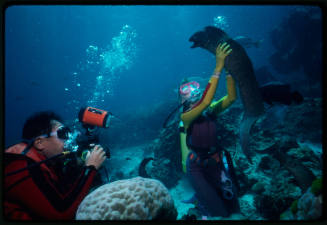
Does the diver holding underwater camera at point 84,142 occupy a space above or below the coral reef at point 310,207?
above

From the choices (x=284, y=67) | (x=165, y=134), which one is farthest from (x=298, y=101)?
(x=284, y=67)

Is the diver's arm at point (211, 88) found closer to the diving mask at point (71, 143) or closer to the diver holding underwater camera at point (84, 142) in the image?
the diver holding underwater camera at point (84, 142)

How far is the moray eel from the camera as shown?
296 centimetres

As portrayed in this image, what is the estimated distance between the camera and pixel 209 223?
1539 mm

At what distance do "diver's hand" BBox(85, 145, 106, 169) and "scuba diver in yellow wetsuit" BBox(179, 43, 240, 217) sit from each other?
169 centimetres

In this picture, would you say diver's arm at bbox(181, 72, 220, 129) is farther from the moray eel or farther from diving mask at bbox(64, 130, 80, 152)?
diving mask at bbox(64, 130, 80, 152)

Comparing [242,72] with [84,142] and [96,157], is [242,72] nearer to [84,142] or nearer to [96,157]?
[96,157]

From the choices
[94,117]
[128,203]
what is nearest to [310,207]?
[128,203]

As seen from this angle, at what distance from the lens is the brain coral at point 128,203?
1970 mm

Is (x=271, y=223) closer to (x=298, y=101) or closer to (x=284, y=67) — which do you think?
(x=298, y=101)

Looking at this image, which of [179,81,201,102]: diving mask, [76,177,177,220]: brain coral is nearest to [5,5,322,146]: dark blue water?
[179,81,201,102]: diving mask

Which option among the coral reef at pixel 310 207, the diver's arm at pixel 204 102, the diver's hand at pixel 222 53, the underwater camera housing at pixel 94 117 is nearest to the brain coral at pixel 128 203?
the underwater camera housing at pixel 94 117

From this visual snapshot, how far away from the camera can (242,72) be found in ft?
10.3

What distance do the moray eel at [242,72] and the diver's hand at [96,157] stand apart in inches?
108
